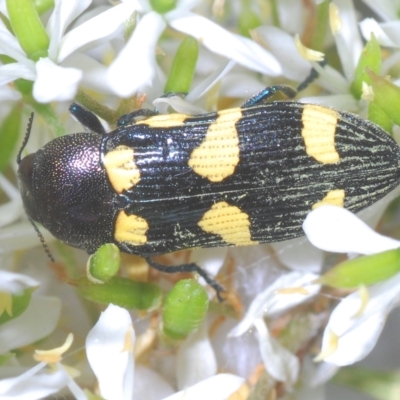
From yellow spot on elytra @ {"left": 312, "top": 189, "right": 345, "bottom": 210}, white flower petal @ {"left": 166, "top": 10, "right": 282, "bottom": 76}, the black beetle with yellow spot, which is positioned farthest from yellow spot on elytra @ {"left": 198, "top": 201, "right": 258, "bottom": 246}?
white flower petal @ {"left": 166, "top": 10, "right": 282, "bottom": 76}

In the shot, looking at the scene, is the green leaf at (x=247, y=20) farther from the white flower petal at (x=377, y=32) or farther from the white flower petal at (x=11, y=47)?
the white flower petal at (x=11, y=47)

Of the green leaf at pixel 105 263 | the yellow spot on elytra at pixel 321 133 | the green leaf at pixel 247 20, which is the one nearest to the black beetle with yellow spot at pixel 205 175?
the yellow spot on elytra at pixel 321 133

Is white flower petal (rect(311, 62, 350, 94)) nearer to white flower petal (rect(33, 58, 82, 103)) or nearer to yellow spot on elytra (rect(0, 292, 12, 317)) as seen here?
white flower petal (rect(33, 58, 82, 103))

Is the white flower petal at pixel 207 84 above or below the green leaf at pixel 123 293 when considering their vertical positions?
above

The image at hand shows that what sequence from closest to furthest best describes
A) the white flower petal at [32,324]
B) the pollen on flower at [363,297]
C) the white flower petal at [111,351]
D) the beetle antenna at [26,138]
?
the pollen on flower at [363,297]
the white flower petal at [111,351]
the white flower petal at [32,324]
the beetle antenna at [26,138]

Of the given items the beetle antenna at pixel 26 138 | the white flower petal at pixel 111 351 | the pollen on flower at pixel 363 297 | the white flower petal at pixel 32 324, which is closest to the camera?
the pollen on flower at pixel 363 297

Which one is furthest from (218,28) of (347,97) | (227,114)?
(347,97)

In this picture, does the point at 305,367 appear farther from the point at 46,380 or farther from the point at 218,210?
the point at 46,380
